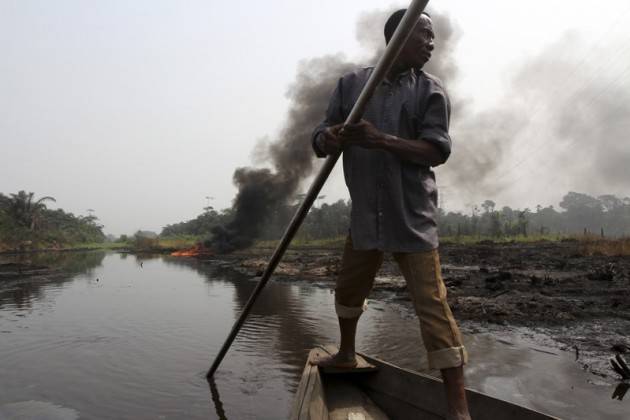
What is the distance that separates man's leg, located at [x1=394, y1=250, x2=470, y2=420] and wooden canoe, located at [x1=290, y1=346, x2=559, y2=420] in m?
0.21

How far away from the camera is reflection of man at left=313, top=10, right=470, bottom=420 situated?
2.04m

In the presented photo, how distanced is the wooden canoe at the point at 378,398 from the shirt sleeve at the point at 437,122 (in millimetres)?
1162

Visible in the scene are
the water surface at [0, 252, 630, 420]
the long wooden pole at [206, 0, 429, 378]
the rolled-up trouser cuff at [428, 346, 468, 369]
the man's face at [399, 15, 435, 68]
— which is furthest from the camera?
the water surface at [0, 252, 630, 420]

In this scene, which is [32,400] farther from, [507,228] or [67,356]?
[507,228]

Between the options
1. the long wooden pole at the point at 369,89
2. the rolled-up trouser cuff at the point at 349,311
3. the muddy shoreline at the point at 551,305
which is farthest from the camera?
the muddy shoreline at the point at 551,305

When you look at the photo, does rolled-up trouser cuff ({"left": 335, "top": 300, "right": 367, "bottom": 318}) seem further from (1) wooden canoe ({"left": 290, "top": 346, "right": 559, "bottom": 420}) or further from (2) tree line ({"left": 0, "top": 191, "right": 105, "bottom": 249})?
(2) tree line ({"left": 0, "top": 191, "right": 105, "bottom": 249})

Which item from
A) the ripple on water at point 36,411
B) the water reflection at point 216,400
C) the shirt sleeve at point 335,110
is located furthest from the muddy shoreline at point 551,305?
the ripple on water at point 36,411

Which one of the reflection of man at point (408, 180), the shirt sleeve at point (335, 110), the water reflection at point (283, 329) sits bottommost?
the water reflection at point (283, 329)

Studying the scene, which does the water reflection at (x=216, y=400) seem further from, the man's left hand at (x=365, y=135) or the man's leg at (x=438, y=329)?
the man's left hand at (x=365, y=135)

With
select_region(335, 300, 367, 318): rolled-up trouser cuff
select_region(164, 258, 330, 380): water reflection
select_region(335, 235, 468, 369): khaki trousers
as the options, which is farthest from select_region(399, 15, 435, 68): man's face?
select_region(164, 258, 330, 380): water reflection

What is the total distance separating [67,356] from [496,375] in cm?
464

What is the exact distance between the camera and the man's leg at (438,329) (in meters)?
1.98

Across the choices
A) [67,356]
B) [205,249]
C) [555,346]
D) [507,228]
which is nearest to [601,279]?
[555,346]

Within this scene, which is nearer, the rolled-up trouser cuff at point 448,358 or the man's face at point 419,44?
the rolled-up trouser cuff at point 448,358
